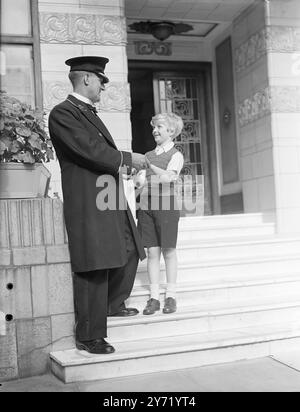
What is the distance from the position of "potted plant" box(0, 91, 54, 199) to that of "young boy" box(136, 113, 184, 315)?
3.09 feet

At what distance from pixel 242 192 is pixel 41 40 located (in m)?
3.34

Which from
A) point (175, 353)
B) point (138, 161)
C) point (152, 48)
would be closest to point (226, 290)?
point (175, 353)

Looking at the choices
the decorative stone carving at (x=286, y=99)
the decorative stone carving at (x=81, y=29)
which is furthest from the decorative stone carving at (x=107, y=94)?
the decorative stone carving at (x=286, y=99)

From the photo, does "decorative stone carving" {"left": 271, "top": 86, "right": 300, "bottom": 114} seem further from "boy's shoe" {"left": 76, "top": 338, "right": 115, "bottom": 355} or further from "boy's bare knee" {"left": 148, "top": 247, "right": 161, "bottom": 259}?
"boy's shoe" {"left": 76, "top": 338, "right": 115, "bottom": 355}

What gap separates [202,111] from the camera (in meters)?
7.88

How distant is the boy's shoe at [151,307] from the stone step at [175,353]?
0.22 metres

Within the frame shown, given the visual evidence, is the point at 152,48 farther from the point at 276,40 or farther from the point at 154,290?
the point at 154,290

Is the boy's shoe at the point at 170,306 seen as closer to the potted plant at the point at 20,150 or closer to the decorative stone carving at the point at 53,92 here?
the potted plant at the point at 20,150

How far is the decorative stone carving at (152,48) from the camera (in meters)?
→ 7.64

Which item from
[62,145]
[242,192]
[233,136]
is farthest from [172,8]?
[62,145]

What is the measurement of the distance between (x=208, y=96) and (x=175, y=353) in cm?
507

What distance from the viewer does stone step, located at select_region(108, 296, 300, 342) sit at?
3984 millimetres

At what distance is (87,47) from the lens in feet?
18.1

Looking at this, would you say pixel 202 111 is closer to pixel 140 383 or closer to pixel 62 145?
pixel 62 145
